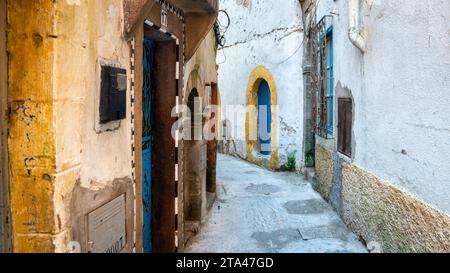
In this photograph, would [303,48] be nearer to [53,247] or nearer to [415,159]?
[415,159]

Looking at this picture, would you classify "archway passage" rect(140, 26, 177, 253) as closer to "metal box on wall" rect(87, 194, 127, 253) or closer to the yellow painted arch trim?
"metal box on wall" rect(87, 194, 127, 253)

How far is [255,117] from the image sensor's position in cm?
1170

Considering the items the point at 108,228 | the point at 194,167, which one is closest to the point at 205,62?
the point at 194,167

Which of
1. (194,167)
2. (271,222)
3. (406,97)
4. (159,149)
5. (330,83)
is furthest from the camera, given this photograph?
(330,83)

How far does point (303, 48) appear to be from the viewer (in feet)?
30.7

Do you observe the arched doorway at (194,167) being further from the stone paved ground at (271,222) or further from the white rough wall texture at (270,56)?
the white rough wall texture at (270,56)

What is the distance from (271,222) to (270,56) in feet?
19.0

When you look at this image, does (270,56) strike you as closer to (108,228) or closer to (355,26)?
(355,26)

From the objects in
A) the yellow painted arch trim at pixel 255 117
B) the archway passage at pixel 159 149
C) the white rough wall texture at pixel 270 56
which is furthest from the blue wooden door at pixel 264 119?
the archway passage at pixel 159 149

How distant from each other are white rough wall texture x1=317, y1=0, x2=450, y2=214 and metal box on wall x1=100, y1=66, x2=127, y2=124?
7.22 ft

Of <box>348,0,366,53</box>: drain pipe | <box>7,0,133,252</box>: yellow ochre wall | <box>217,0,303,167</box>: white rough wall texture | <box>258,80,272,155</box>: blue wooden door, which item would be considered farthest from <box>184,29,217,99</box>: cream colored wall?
<box>258,80,272,155</box>: blue wooden door

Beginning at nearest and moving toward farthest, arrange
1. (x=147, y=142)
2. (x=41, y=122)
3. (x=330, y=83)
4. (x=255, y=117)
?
(x=41, y=122) → (x=147, y=142) → (x=330, y=83) → (x=255, y=117)

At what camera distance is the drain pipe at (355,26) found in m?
4.74

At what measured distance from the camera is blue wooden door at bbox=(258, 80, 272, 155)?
36.9ft
